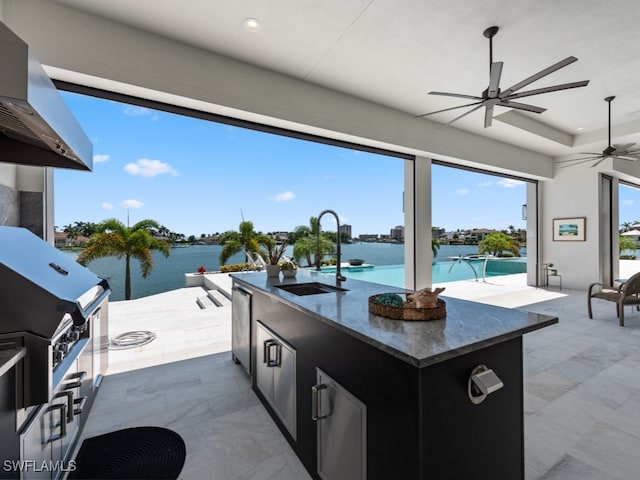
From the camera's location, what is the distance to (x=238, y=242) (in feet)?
34.1

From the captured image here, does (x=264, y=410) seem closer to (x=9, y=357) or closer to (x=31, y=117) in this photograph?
(x=9, y=357)

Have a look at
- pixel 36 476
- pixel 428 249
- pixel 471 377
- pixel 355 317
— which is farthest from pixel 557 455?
pixel 428 249

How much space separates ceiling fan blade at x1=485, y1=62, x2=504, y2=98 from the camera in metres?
2.71

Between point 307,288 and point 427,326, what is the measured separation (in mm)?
1345

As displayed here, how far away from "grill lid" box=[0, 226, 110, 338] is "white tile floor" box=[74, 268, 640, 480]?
1.05 m

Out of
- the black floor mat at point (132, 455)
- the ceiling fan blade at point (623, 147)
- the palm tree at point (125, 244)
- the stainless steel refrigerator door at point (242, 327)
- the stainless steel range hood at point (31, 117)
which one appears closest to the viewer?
the stainless steel range hood at point (31, 117)

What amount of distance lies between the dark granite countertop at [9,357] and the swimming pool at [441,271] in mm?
6876

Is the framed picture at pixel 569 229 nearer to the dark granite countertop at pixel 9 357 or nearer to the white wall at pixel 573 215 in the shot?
the white wall at pixel 573 215

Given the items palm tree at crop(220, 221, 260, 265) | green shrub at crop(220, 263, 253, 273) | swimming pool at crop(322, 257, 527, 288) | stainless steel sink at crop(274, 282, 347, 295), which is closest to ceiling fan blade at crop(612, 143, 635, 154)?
swimming pool at crop(322, 257, 527, 288)

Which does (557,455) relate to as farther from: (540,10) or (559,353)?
(540,10)

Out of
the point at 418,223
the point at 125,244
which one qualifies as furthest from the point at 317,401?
the point at 125,244

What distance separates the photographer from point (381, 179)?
22812 mm

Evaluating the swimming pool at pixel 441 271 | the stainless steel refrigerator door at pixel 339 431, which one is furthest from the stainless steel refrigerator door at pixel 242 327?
the swimming pool at pixel 441 271

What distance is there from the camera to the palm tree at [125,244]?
779 centimetres
